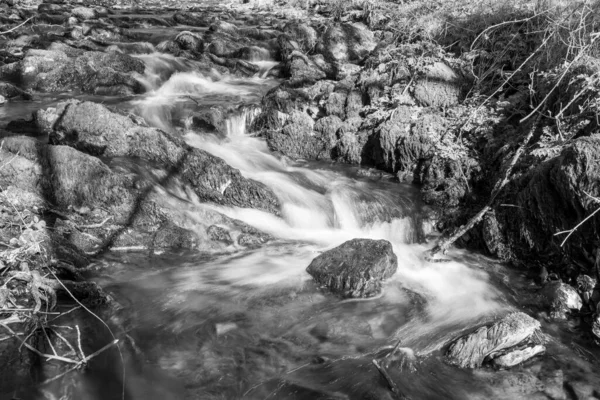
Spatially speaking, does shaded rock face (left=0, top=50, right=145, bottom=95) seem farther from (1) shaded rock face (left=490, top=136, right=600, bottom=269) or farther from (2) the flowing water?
(1) shaded rock face (left=490, top=136, right=600, bottom=269)

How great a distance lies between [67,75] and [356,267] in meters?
9.80

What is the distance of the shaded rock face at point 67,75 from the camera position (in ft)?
38.6

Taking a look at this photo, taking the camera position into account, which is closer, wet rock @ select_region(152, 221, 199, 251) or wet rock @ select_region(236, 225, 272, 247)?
wet rock @ select_region(152, 221, 199, 251)

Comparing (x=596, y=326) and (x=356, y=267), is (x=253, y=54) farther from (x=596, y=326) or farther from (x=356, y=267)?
(x=596, y=326)

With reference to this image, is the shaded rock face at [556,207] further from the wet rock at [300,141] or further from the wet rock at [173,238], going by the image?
the wet rock at [173,238]

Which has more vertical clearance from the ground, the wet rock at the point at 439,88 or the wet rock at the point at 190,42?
A: the wet rock at the point at 190,42

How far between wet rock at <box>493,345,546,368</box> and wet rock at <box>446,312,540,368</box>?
0.07m

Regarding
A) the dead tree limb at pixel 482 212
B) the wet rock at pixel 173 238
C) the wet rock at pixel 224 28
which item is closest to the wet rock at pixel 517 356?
the dead tree limb at pixel 482 212

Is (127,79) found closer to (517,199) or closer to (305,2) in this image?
(517,199)

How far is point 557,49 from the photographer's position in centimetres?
727

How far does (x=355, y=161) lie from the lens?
8992 millimetres

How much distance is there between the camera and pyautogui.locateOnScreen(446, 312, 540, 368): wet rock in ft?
15.0

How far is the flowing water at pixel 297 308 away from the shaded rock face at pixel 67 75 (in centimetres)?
500

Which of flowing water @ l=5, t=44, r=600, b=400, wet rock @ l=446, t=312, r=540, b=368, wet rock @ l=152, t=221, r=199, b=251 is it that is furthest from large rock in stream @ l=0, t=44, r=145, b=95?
wet rock @ l=446, t=312, r=540, b=368
